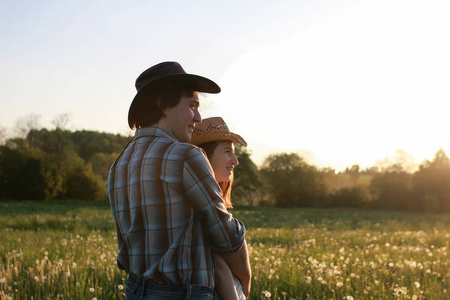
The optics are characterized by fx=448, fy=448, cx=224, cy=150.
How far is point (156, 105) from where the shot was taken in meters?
2.43

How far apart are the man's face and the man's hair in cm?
2

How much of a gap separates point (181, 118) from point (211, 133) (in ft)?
2.60

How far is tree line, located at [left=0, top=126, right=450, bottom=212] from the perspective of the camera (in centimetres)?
4772

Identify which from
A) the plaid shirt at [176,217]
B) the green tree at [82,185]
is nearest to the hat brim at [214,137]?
the plaid shirt at [176,217]

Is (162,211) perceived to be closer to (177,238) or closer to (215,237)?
(177,238)

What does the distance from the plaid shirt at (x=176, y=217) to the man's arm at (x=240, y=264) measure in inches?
4.2

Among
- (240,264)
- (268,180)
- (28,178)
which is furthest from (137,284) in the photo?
(268,180)

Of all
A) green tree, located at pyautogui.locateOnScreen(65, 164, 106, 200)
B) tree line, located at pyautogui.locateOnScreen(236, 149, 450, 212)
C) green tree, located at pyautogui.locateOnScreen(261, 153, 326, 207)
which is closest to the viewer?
tree line, located at pyautogui.locateOnScreen(236, 149, 450, 212)

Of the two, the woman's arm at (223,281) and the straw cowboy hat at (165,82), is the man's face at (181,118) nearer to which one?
the straw cowboy hat at (165,82)

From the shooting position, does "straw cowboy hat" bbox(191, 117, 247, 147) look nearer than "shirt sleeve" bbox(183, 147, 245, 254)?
No

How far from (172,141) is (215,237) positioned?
0.52 m

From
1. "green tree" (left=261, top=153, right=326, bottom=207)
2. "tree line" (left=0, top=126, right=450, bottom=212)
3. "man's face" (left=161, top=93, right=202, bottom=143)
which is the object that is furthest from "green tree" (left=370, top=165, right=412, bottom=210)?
"man's face" (left=161, top=93, right=202, bottom=143)

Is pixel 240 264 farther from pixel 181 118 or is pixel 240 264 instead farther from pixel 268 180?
pixel 268 180

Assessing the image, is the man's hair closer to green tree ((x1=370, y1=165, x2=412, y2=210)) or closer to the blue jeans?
the blue jeans
